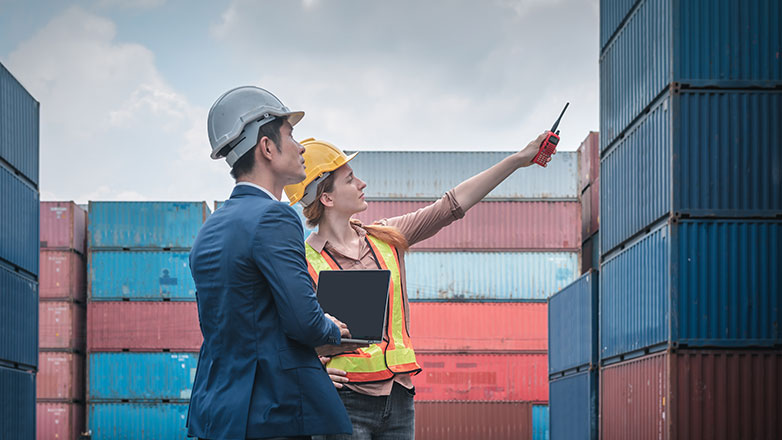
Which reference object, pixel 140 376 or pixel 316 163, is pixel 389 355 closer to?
pixel 316 163

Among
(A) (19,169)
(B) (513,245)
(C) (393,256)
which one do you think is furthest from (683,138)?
(B) (513,245)

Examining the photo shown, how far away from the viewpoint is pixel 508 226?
29.5 meters

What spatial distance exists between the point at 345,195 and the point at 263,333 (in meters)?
1.54

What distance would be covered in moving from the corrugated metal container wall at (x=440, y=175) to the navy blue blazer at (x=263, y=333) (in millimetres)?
26196

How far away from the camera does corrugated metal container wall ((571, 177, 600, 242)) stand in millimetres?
24953

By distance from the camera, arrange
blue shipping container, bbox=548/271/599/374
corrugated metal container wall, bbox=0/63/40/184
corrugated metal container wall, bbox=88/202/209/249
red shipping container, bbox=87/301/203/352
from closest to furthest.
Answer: blue shipping container, bbox=548/271/599/374
corrugated metal container wall, bbox=0/63/40/184
corrugated metal container wall, bbox=88/202/209/249
red shipping container, bbox=87/301/203/352

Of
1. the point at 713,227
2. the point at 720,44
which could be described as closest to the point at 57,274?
the point at 713,227

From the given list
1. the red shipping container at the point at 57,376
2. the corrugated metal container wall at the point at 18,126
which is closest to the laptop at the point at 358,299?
the corrugated metal container wall at the point at 18,126

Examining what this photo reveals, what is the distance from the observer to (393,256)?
4.22 metres

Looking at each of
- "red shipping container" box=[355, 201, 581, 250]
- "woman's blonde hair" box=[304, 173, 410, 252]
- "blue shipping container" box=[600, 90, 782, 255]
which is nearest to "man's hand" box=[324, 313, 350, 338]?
"woman's blonde hair" box=[304, 173, 410, 252]

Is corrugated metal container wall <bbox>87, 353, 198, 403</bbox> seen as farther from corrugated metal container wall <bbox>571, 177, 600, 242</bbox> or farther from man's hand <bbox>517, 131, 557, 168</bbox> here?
man's hand <bbox>517, 131, 557, 168</bbox>

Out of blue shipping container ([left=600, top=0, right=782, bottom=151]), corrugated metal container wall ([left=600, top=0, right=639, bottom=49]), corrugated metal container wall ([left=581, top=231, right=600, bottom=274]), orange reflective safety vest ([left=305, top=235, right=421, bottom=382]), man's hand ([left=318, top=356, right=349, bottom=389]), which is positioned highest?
corrugated metal container wall ([left=600, top=0, right=639, bottom=49])

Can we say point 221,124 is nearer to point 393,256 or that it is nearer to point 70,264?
point 393,256

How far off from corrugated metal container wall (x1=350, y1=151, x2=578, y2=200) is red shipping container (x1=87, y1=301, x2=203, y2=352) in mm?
8308
